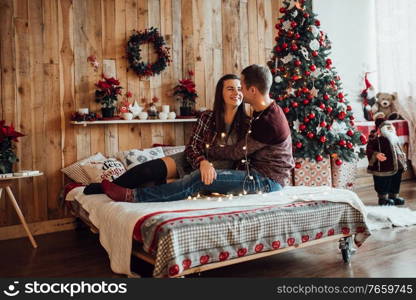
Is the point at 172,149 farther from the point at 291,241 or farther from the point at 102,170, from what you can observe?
the point at 291,241

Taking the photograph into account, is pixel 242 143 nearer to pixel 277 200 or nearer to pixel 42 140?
pixel 277 200

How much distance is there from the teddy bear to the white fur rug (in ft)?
7.59

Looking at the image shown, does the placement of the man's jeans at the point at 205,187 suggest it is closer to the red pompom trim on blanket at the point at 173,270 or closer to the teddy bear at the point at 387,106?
the red pompom trim on blanket at the point at 173,270

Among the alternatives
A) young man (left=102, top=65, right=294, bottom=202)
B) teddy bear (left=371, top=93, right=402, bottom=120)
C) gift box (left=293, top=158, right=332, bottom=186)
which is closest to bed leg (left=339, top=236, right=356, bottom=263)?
young man (left=102, top=65, right=294, bottom=202)

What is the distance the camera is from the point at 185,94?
14.6 ft

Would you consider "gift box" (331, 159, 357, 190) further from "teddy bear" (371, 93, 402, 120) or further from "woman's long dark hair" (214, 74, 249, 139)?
"woman's long dark hair" (214, 74, 249, 139)

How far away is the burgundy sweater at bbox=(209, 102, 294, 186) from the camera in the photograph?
262 centimetres

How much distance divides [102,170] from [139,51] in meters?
1.22

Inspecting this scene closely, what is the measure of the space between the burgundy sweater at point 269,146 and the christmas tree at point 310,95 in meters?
1.64

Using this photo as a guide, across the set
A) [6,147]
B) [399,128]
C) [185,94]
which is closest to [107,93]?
[185,94]

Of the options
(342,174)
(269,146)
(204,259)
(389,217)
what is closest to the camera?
(204,259)

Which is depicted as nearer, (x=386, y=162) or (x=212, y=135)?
(x=212, y=135)

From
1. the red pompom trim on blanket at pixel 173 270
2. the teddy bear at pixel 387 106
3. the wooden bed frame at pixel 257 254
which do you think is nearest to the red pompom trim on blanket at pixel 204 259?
the wooden bed frame at pixel 257 254

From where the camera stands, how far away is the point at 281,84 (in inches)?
177
